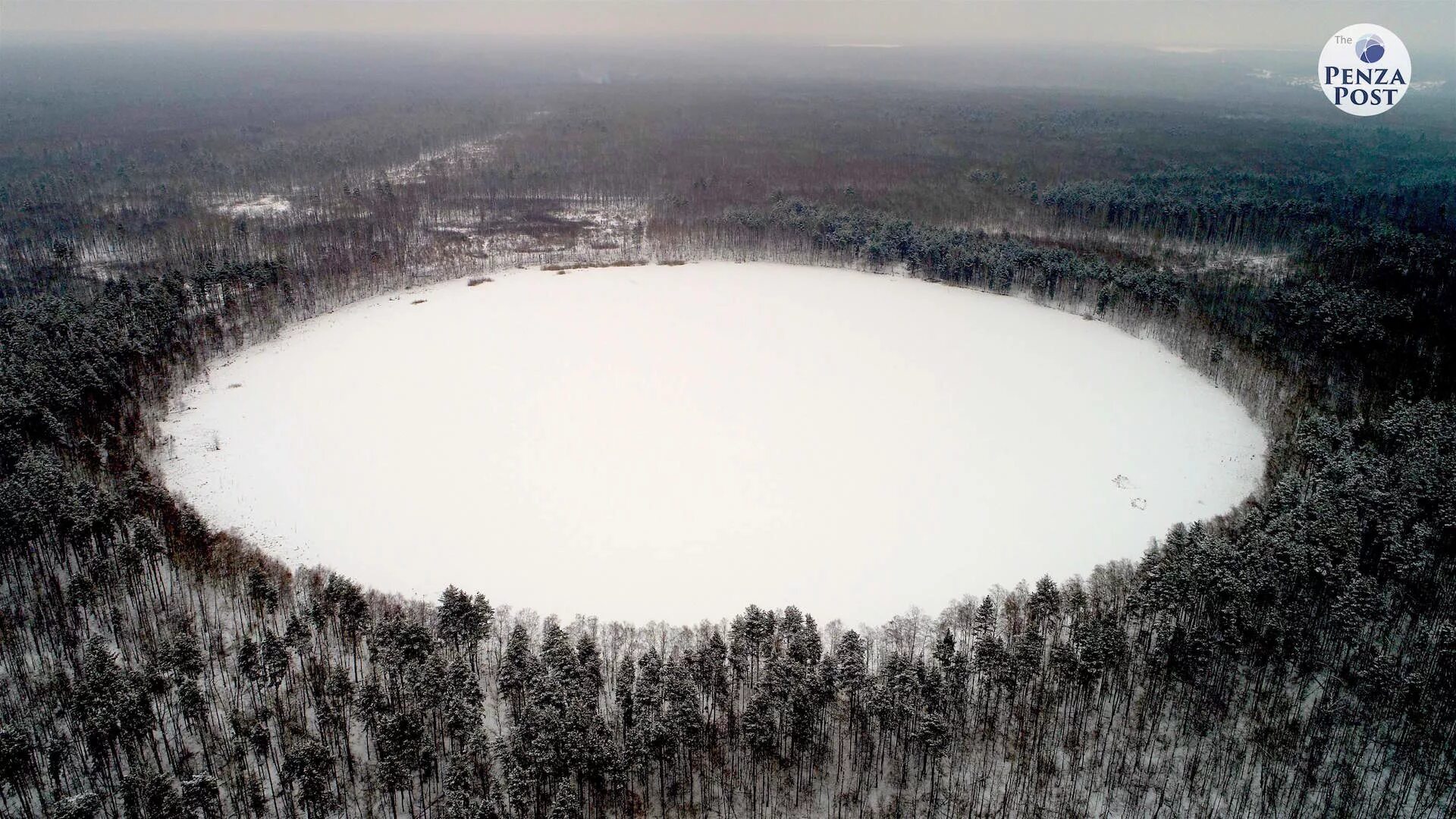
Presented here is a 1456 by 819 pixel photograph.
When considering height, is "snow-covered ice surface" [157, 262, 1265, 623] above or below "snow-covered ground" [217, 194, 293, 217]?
below

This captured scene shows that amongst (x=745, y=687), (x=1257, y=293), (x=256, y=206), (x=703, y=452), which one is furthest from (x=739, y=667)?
(x=256, y=206)

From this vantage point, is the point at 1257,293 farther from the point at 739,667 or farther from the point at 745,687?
the point at 739,667

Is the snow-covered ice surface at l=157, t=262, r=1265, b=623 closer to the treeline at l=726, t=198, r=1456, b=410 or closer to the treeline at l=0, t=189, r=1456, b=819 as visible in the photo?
the treeline at l=0, t=189, r=1456, b=819

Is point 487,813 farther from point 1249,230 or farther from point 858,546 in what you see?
point 1249,230

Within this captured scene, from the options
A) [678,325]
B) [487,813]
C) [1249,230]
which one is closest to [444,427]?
[678,325]

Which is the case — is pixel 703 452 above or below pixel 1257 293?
below

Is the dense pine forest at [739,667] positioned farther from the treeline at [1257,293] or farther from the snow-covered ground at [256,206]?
the snow-covered ground at [256,206]

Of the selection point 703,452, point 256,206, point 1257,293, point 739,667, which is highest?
point 256,206

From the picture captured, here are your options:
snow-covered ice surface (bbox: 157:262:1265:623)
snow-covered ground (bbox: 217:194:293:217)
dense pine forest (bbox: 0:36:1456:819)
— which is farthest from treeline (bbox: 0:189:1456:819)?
snow-covered ground (bbox: 217:194:293:217)

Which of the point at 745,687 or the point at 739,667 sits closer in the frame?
the point at 739,667
